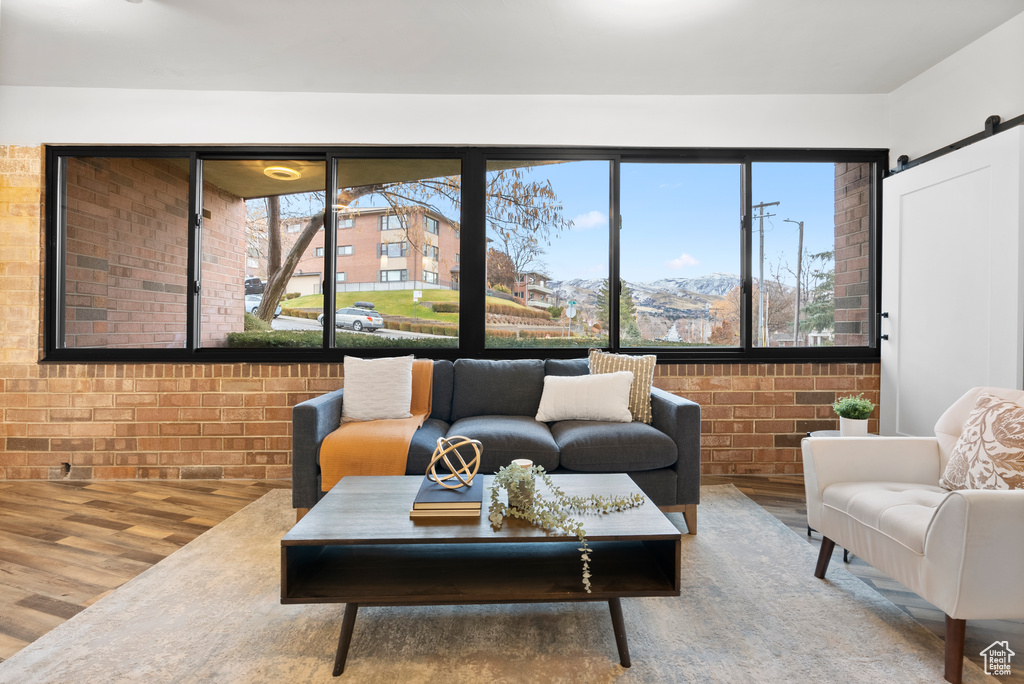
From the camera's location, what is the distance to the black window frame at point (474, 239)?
3871mm

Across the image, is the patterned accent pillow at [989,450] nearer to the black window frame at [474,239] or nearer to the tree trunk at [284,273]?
the black window frame at [474,239]

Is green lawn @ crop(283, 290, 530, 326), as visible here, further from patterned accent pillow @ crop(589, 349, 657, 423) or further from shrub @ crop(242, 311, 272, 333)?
patterned accent pillow @ crop(589, 349, 657, 423)

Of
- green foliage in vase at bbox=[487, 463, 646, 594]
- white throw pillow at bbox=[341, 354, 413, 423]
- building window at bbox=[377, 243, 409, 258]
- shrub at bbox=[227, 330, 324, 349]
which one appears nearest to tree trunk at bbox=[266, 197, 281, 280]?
shrub at bbox=[227, 330, 324, 349]

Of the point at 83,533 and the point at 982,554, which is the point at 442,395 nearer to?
the point at 83,533

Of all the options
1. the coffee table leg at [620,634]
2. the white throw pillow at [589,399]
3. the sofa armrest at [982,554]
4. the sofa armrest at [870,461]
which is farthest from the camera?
the white throw pillow at [589,399]

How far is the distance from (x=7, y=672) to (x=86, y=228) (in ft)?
10.8

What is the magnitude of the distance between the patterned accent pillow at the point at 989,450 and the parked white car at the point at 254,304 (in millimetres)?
3948

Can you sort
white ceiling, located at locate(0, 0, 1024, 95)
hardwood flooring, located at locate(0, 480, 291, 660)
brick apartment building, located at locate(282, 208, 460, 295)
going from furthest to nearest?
brick apartment building, located at locate(282, 208, 460, 295)
white ceiling, located at locate(0, 0, 1024, 95)
hardwood flooring, located at locate(0, 480, 291, 660)

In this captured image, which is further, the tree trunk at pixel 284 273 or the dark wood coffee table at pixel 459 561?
the tree trunk at pixel 284 273

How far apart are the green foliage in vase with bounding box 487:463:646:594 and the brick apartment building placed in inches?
90.8

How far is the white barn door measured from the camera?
9.06 feet

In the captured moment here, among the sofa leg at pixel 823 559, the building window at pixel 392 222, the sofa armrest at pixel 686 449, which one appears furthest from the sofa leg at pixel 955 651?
the building window at pixel 392 222

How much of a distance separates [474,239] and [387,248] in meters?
0.64

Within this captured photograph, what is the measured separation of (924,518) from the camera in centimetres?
176
